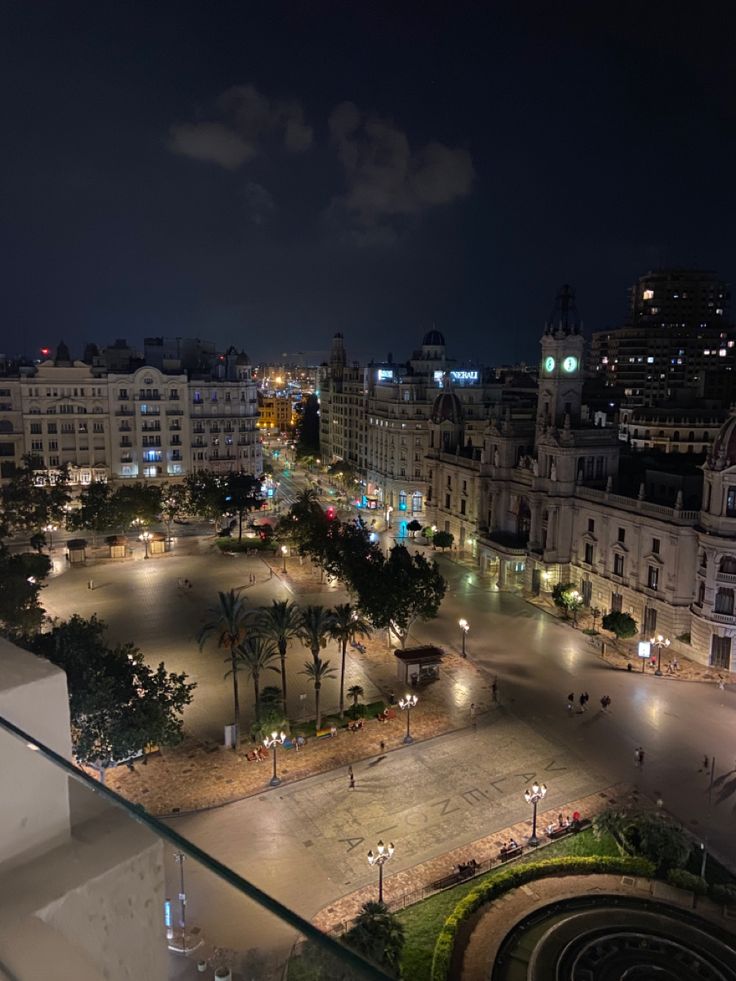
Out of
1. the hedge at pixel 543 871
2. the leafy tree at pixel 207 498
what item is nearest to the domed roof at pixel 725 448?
the hedge at pixel 543 871

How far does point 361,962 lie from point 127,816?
1.87m

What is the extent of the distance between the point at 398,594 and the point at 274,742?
50.5ft

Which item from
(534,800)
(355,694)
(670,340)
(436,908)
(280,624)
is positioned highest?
(670,340)

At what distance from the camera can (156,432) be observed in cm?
9756

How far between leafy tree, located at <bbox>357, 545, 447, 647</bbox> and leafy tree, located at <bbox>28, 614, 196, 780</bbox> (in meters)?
14.9

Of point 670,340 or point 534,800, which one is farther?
point 670,340

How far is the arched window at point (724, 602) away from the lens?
48.3 metres

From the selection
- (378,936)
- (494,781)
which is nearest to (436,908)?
(378,936)

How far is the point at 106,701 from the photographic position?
3072 centimetres

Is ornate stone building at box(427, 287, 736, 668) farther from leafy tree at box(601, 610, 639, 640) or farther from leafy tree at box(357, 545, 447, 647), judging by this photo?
leafy tree at box(357, 545, 447, 647)

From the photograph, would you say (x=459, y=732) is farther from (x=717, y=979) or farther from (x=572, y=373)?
(x=572, y=373)

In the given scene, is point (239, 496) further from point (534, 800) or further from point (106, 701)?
point (534, 800)

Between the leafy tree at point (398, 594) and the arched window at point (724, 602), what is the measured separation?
1795 cm

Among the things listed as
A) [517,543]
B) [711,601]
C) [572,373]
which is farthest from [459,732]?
[572,373]
